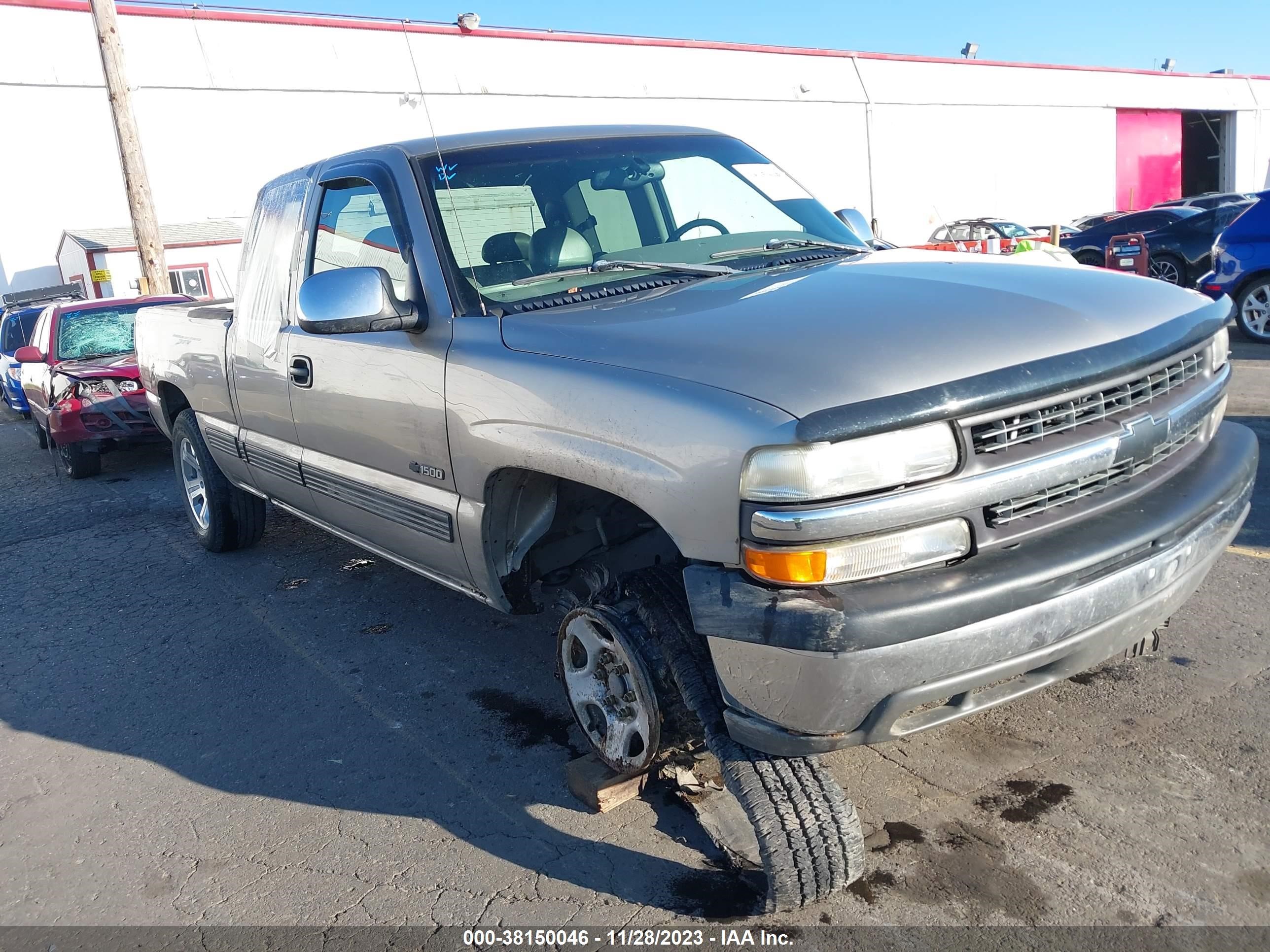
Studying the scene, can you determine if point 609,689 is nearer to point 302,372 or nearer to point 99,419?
point 302,372

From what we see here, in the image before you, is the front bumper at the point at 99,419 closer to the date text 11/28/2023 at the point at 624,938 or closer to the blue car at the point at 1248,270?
the date text 11/28/2023 at the point at 624,938

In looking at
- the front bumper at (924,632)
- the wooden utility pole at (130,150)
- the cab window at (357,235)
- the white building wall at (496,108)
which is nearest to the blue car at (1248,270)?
the white building wall at (496,108)

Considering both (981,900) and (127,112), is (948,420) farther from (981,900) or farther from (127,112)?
(127,112)

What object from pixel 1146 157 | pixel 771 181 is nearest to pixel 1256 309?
pixel 771 181

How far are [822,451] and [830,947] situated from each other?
1.21 metres

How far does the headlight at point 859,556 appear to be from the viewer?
2279mm

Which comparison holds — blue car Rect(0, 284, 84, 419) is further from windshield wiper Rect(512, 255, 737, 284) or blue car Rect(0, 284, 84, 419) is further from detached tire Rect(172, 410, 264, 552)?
windshield wiper Rect(512, 255, 737, 284)

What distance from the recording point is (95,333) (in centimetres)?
1043

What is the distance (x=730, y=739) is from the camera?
2.60 m

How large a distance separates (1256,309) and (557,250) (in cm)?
945

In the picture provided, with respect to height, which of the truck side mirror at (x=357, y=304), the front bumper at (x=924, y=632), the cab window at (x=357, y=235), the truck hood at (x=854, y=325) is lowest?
the front bumper at (x=924, y=632)

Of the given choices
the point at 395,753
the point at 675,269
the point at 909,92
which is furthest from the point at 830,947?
the point at 909,92

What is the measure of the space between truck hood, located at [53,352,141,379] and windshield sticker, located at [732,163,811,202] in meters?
6.88

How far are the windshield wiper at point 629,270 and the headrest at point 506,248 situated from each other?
0.34 ft
